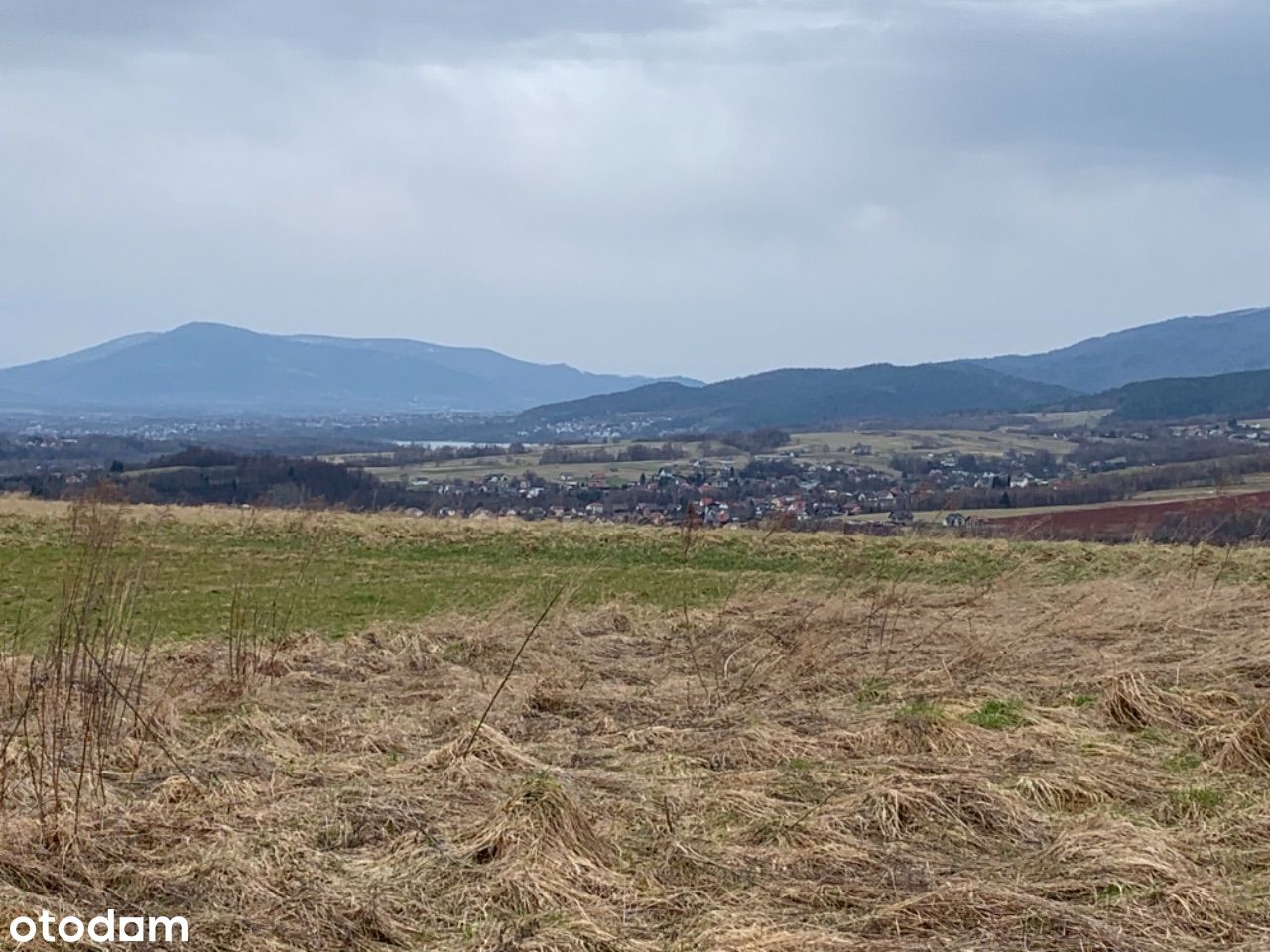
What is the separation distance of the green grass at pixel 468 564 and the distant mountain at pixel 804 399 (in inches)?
4771

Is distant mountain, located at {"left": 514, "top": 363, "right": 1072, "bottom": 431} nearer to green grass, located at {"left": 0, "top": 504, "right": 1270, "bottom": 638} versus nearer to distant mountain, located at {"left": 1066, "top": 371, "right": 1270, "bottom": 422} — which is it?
distant mountain, located at {"left": 1066, "top": 371, "right": 1270, "bottom": 422}

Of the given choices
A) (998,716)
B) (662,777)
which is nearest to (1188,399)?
(998,716)

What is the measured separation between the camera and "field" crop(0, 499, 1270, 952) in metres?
4.46

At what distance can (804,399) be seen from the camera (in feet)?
560

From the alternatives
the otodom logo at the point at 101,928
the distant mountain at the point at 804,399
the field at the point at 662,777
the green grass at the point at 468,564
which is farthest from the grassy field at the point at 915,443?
the otodom logo at the point at 101,928

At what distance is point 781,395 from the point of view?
17562 cm

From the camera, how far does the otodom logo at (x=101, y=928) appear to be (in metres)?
4.10

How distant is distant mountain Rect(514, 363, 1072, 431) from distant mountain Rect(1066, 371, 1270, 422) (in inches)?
766

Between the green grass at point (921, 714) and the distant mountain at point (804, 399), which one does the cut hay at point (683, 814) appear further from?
the distant mountain at point (804, 399)

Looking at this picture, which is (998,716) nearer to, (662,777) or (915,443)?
(662,777)

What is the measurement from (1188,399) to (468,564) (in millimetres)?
121974

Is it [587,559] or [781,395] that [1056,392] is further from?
[587,559]

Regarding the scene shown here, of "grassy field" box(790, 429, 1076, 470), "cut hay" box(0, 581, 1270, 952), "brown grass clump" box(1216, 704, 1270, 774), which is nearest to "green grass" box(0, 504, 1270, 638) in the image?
"cut hay" box(0, 581, 1270, 952)

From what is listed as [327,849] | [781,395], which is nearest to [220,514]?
[327,849]
